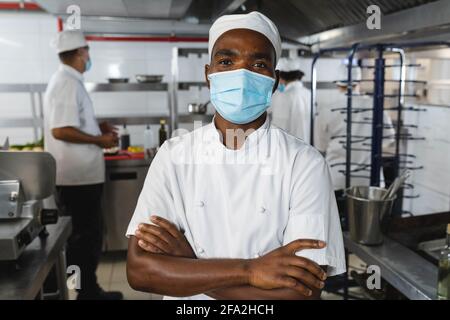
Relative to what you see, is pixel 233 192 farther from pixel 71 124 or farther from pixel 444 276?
pixel 71 124

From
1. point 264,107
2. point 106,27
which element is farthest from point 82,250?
point 264,107

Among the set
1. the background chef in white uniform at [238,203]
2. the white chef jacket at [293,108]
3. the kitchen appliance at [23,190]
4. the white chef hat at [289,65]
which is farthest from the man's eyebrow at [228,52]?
the white chef jacket at [293,108]

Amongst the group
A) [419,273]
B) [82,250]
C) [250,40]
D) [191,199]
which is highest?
[250,40]

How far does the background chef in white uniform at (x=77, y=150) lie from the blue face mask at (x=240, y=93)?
58.0 inches

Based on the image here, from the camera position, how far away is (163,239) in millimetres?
921

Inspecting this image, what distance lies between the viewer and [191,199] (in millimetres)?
997

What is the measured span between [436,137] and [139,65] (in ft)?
9.03

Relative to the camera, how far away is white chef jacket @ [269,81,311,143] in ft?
10.2

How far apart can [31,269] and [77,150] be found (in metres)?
1.11

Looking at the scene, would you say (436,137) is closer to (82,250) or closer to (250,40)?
(250,40)

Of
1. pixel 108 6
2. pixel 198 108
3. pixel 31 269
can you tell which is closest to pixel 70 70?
pixel 198 108

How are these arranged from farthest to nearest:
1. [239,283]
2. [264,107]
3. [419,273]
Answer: [419,273] → [264,107] → [239,283]

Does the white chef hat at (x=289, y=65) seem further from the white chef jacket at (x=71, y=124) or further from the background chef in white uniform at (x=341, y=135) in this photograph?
the white chef jacket at (x=71, y=124)

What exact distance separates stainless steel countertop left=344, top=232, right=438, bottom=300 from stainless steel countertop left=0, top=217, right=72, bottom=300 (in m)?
1.15
